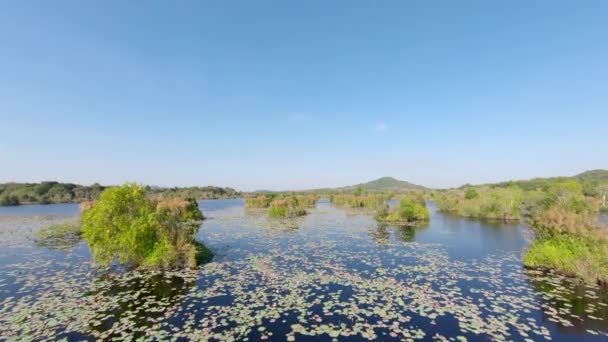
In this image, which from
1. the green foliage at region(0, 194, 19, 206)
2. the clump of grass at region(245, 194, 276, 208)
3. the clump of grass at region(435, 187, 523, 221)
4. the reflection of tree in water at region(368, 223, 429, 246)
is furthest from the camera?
the green foliage at region(0, 194, 19, 206)

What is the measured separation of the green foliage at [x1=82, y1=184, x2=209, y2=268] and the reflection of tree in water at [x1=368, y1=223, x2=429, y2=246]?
14745mm

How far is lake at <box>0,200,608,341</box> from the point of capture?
823 centimetres

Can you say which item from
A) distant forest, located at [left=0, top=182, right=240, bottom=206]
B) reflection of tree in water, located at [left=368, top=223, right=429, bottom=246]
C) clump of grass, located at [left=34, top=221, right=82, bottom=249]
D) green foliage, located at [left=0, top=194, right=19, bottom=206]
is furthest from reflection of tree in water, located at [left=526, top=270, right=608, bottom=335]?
green foliage, located at [left=0, top=194, right=19, bottom=206]

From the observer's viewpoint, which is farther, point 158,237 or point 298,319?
point 158,237

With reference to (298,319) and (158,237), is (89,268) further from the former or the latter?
(298,319)

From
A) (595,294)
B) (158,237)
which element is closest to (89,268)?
(158,237)

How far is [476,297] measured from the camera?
11.0m

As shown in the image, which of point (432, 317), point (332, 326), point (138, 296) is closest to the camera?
point (332, 326)

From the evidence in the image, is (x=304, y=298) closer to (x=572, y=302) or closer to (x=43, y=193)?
(x=572, y=302)

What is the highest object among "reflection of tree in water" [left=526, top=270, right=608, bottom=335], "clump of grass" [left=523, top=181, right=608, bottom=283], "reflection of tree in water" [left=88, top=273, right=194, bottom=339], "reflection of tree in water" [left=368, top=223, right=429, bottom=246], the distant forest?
the distant forest

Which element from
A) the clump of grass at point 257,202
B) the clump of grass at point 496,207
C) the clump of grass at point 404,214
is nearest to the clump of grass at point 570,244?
the clump of grass at point 404,214

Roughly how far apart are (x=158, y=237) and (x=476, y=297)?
15.7m

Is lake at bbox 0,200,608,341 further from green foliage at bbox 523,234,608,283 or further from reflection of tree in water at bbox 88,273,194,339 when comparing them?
green foliage at bbox 523,234,608,283

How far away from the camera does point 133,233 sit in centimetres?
1451
